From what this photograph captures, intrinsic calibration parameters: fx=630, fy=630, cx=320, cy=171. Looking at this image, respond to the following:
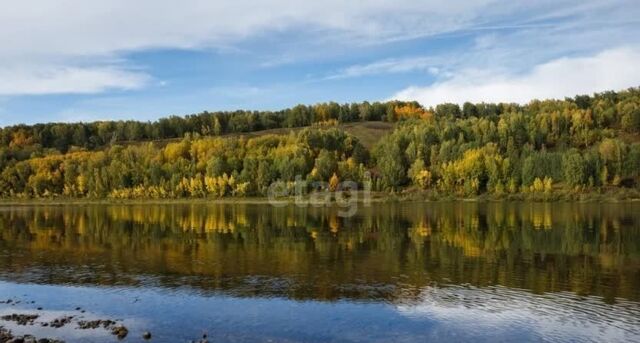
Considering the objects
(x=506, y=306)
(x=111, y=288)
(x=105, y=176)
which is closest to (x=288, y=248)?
(x=111, y=288)

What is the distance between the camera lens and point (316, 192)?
173750 mm

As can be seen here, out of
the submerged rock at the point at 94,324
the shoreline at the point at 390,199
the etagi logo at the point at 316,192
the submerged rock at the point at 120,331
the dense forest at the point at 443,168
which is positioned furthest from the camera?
the etagi logo at the point at 316,192

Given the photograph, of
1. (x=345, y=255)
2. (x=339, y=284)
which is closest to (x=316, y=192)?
(x=345, y=255)

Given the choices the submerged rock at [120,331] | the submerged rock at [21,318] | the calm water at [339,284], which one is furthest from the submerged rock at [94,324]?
the submerged rock at [21,318]

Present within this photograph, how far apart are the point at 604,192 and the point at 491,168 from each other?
28459mm

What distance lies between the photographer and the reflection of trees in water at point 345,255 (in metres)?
40.8

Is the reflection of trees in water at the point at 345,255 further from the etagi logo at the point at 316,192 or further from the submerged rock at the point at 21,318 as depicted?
the etagi logo at the point at 316,192

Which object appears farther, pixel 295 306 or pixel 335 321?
pixel 295 306

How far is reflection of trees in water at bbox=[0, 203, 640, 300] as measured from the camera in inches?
1608

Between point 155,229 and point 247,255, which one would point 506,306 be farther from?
point 155,229

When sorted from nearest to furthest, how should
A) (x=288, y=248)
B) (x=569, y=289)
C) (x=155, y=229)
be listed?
1. (x=569, y=289)
2. (x=288, y=248)
3. (x=155, y=229)

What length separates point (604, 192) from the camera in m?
151

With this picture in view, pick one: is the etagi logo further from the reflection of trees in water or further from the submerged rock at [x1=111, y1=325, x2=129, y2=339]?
the submerged rock at [x1=111, y1=325, x2=129, y2=339]

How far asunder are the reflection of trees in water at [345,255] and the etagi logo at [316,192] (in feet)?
257
